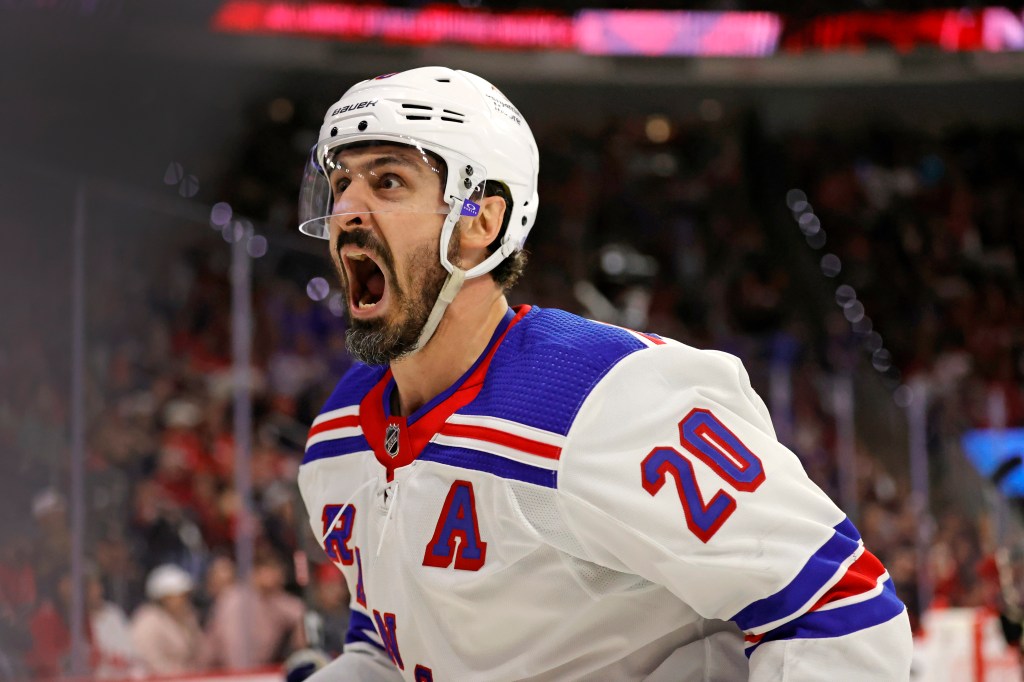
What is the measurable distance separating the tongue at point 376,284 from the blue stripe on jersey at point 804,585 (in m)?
0.73

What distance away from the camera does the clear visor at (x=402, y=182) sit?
185 cm

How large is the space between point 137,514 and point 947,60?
12.5 metres

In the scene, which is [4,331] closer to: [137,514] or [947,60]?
[137,514]

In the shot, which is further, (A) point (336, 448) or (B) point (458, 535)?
(A) point (336, 448)

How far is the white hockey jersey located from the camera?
61.0 inches

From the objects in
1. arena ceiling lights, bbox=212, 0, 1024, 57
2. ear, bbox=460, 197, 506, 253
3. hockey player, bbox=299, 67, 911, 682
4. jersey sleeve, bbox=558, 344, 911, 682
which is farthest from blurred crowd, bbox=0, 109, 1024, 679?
jersey sleeve, bbox=558, 344, 911, 682

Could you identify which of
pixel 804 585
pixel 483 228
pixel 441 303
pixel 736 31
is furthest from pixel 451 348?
pixel 736 31

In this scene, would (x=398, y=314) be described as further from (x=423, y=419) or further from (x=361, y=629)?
(x=361, y=629)

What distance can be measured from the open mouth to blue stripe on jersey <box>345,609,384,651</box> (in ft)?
1.92

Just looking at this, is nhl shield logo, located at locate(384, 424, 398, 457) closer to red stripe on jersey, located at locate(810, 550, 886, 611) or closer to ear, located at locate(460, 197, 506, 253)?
ear, located at locate(460, 197, 506, 253)

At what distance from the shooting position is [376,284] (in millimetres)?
1938

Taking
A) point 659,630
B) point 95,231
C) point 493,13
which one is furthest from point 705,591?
point 493,13

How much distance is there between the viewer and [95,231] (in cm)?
384

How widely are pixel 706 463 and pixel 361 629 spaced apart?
0.87m
